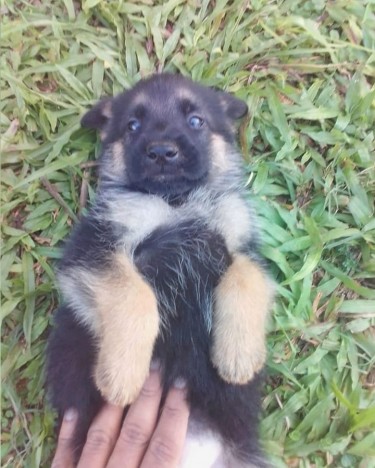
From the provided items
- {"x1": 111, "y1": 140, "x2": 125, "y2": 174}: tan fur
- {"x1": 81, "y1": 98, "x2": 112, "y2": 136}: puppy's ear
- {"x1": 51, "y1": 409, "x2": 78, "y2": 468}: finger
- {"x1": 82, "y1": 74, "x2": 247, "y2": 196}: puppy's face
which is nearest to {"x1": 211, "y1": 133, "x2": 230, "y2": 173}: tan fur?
{"x1": 82, "y1": 74, "x2": 247, "y2": 196}: puppy's face

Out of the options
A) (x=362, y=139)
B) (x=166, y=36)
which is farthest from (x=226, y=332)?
(x=166, y=36)

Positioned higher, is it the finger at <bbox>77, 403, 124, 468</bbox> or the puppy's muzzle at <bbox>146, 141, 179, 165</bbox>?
A: the puppy's muzzle at <bbox>146, 141, 179, 165</bbox>

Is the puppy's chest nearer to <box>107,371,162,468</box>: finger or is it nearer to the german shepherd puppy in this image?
the german shepherd puppy

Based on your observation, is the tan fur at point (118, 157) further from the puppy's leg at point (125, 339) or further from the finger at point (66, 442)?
the finger at point (66, 442)

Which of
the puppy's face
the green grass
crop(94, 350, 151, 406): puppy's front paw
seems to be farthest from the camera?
the green grass

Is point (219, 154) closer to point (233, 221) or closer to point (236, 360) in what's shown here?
point (233, 221)

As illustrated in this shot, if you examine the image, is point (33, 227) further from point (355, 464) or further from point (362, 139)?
point (355, 464)

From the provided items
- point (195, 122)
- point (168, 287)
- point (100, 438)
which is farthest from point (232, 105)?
point (100, 438)
